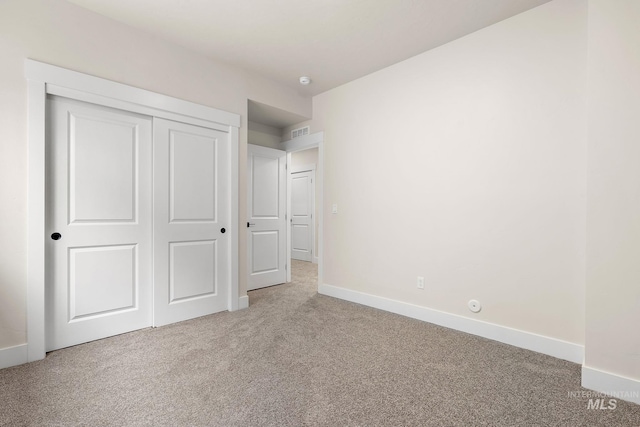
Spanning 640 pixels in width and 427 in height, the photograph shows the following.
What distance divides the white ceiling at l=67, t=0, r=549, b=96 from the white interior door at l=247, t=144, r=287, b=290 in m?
1.42

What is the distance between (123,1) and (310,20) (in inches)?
55.7

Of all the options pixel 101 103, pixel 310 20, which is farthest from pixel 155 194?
pixel 310 20

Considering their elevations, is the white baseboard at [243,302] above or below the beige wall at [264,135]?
below

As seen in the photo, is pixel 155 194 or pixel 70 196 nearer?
pixel 70 196

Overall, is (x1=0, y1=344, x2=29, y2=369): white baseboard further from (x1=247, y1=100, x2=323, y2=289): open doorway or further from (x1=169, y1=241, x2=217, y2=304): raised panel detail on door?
(x1=247, y1=100, x2=323, y2=289): open doorway

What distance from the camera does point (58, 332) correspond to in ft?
7.32

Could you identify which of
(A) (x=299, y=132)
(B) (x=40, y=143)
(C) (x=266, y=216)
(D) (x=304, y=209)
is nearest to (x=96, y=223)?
(B) (x=40, y=143)

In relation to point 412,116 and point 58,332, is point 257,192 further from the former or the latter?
point 58,332

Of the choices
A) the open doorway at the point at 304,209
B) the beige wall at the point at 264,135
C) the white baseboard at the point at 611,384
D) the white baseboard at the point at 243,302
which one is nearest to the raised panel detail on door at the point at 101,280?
the white baseboard at the point at 243,302

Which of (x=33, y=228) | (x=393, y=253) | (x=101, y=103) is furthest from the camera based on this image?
(x=393, y=253)

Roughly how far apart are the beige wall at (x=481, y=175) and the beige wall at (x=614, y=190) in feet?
1.23

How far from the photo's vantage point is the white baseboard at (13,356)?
6.44 ft

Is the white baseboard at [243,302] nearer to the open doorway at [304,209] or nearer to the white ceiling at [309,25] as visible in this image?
the white ceiling at [309,25]

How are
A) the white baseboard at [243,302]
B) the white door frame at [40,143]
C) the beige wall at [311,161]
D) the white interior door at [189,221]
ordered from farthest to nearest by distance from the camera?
the beige wall at [311,161] → the white baseboard at [243,302] → the white interior door at [189,221] → the white door frame at [40,143]
